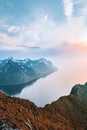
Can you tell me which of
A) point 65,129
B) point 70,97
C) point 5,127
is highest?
point 70,97

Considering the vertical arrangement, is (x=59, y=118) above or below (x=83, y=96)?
below

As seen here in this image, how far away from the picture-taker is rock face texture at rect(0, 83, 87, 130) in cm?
6416

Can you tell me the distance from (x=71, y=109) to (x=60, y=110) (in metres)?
10.6

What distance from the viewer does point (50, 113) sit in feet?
310

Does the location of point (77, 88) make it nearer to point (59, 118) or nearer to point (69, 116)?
point (69, 116)

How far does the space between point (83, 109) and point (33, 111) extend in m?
48.9

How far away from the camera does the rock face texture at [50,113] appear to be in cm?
6416

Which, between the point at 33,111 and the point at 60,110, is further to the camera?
the point at 60,110

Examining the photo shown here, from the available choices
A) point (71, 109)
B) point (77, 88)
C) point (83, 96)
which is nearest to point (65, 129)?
point (71, 109)

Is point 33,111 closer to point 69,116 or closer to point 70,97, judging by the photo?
point 69,116

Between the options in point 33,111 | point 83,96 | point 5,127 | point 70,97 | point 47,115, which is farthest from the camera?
point 83,96

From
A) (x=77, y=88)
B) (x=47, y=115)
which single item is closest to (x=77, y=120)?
(x=47, y=115)

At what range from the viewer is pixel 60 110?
355 feet

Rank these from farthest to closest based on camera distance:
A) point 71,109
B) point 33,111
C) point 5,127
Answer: point 71,109
point 33,111
point 5,127
